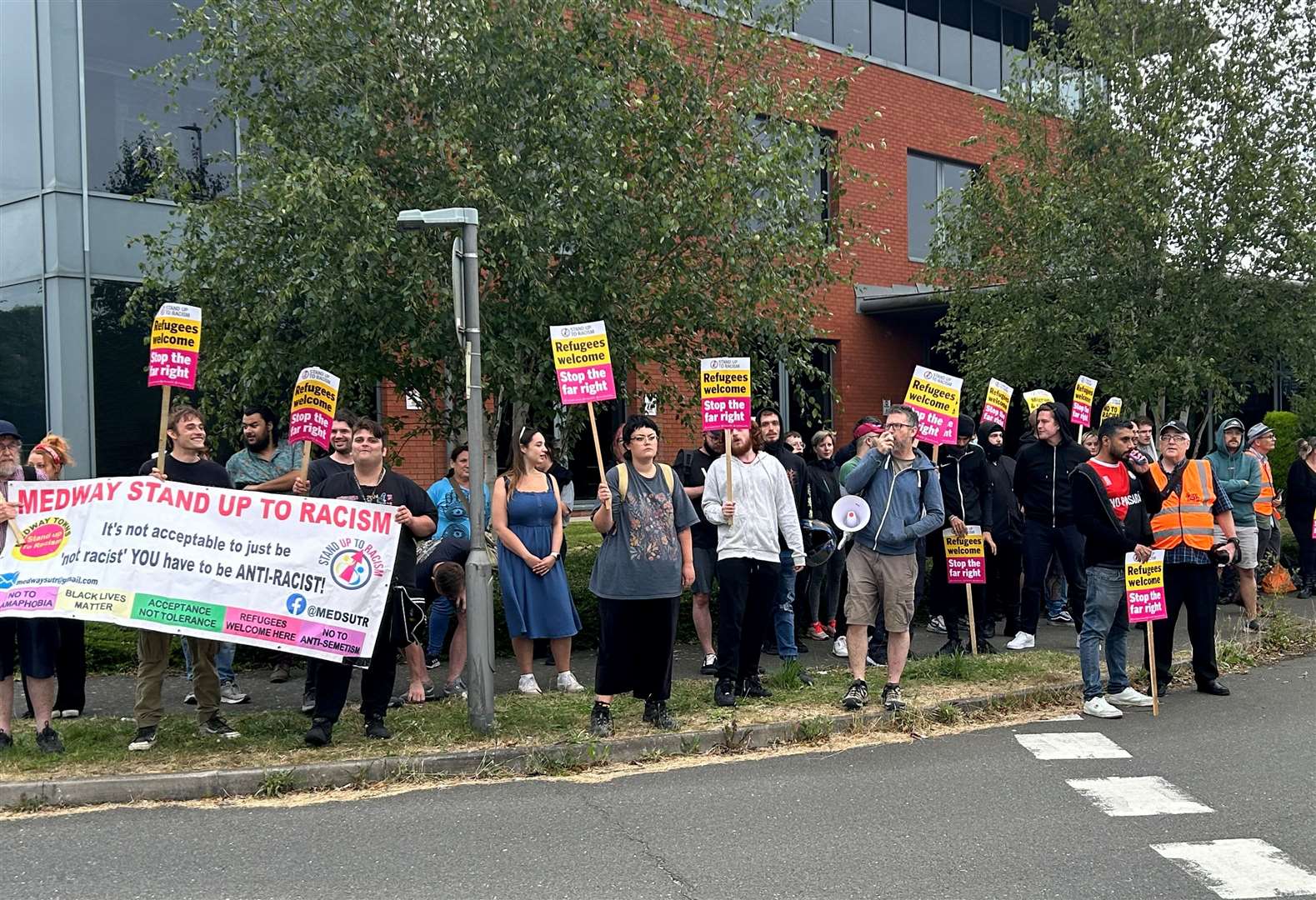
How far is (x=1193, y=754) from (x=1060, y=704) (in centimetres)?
159

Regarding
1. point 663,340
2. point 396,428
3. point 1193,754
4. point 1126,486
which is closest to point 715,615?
point 663,340

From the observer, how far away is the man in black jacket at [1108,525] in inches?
321

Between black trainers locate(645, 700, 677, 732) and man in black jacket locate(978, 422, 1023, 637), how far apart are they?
4.47m

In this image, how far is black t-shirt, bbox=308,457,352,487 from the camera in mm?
7938

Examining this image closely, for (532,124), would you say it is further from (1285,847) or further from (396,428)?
(1285,847)

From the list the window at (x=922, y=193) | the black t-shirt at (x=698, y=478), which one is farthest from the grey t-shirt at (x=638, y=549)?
the window at (x=922, y=193)

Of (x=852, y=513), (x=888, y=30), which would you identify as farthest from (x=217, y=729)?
(x=888, y=30)

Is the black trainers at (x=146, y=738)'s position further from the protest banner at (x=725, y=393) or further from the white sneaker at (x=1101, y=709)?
the white sneaker at (x=1101, y=709)

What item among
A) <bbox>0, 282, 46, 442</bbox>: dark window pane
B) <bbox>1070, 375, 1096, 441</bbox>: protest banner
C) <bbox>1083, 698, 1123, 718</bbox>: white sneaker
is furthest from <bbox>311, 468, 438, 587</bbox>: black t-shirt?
<bbox>0, 282, 46, 442</bbox>: dark window pane

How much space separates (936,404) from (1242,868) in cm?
490

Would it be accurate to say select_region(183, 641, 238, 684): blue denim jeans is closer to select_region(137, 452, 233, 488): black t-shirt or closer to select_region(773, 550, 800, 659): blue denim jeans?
select_region(137, 452, 233, 488): black t-shirt

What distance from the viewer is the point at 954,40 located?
79.2 ft

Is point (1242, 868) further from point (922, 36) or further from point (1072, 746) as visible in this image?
point (922, 36)

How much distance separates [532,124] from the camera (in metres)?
10.3
